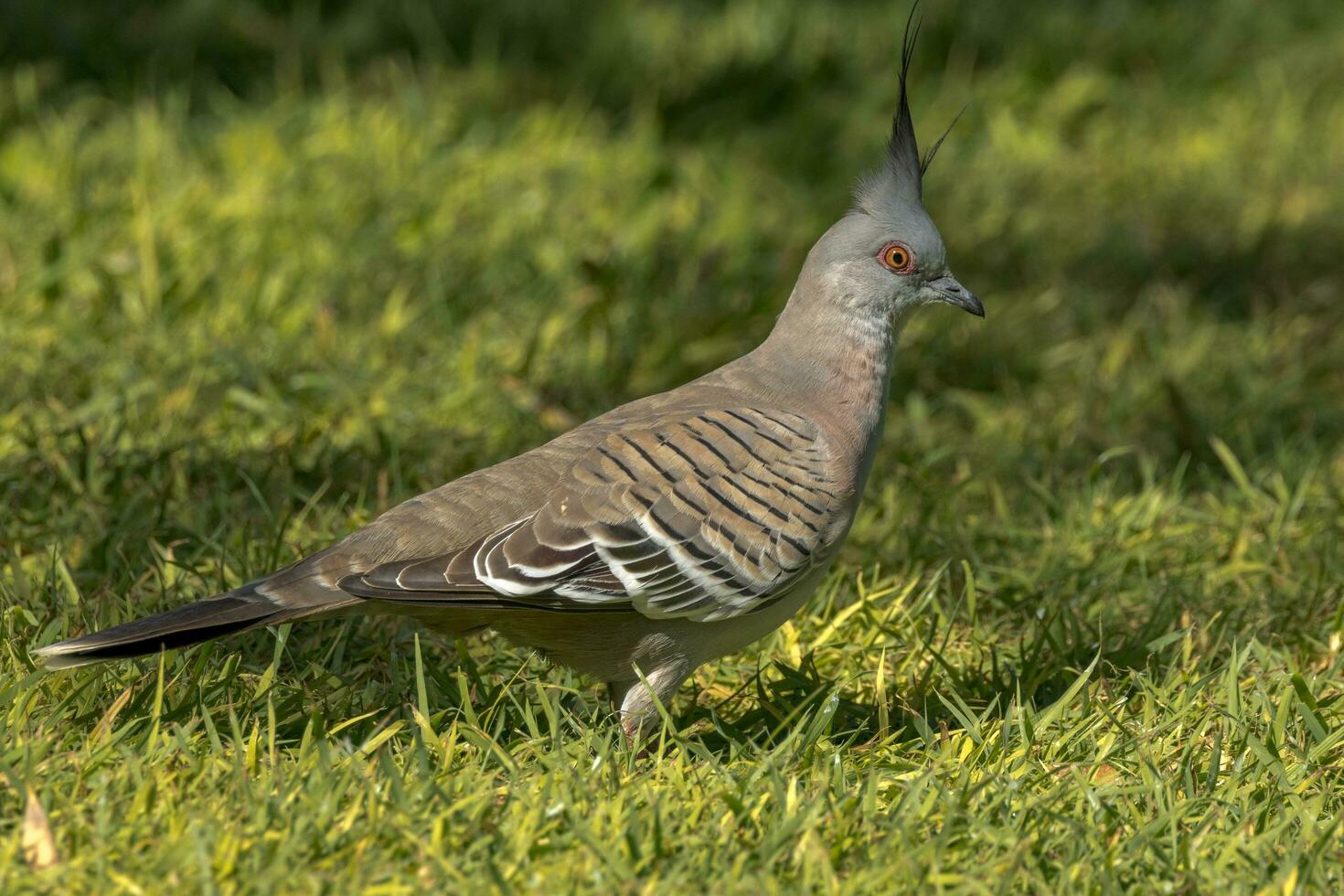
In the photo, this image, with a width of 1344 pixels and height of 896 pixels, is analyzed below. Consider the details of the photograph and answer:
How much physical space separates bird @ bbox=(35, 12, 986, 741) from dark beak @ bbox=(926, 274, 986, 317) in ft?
0.93

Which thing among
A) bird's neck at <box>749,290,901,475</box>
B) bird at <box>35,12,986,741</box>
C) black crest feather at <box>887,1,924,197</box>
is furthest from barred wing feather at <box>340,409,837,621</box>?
black crest feather at <box>887,1,924,197</box>

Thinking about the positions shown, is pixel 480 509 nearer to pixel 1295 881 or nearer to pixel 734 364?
pixel 734 364

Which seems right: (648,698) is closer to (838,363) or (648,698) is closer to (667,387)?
(838,363)

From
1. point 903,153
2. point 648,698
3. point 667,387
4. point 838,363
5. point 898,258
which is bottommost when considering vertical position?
point 667,387

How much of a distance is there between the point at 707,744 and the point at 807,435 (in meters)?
0.72

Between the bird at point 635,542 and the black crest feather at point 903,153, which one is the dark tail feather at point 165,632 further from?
the black crest feather at point 903,153

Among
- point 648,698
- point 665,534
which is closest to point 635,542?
point 665,534

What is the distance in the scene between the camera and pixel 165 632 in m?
3.22

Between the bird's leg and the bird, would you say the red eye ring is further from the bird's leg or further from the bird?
the bird's leg

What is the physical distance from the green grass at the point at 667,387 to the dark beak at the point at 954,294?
679 millimetres

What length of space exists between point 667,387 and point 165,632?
2741mm

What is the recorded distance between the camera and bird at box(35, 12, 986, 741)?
135 inches

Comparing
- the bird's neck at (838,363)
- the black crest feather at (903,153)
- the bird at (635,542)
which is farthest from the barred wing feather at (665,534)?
the black crest feather at (903,153)

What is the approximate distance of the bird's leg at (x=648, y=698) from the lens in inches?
143
